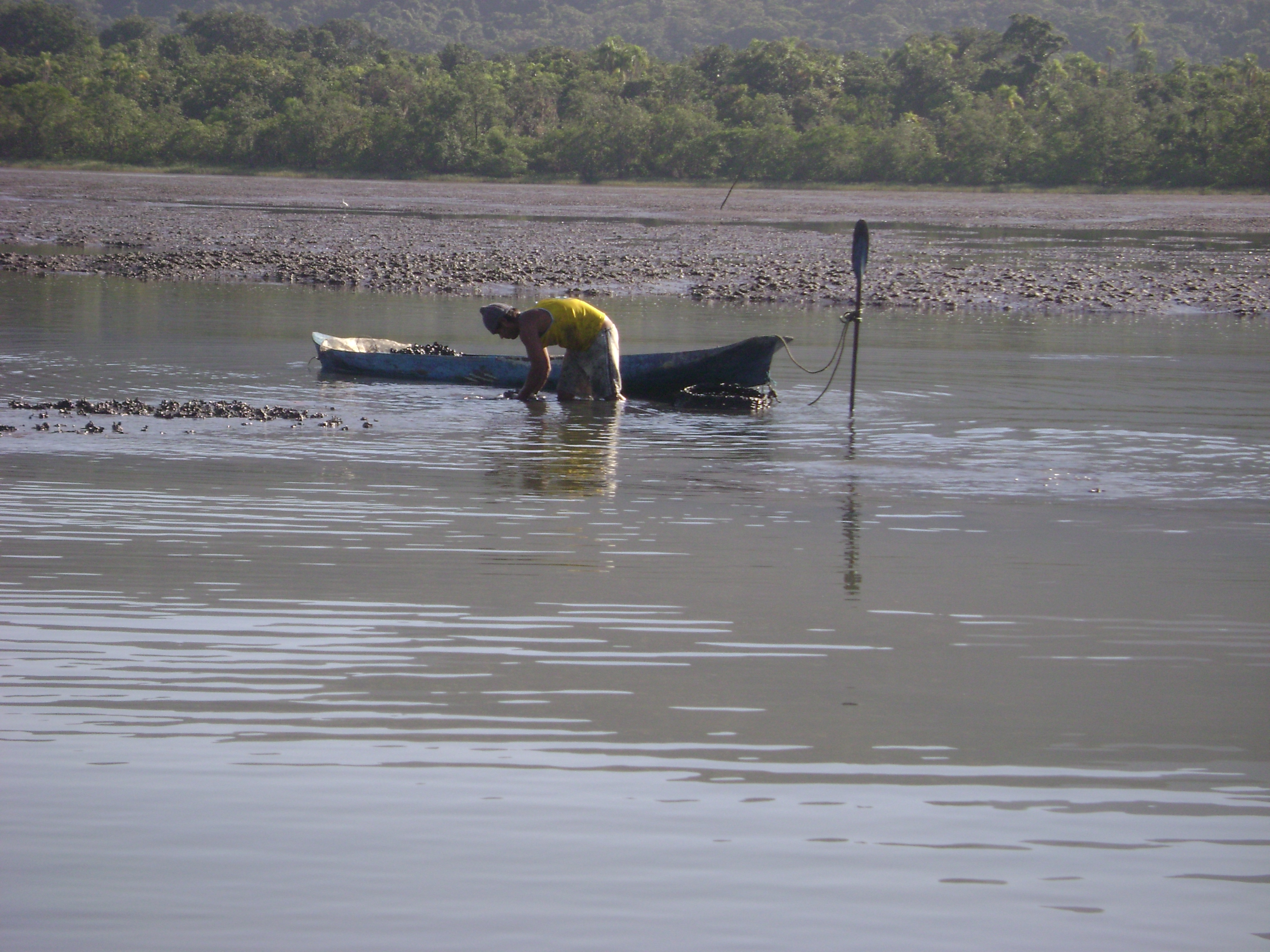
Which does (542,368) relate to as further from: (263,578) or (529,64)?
(529,64)

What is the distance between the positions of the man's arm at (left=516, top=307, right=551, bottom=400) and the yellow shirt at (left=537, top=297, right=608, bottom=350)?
0.09 metres

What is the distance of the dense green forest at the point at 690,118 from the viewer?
229 feet

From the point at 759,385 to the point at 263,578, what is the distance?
7921 mm

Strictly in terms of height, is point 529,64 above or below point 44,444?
above

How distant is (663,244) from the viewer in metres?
35.6

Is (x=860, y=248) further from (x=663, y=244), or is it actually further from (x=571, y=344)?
(x=663, y=244)

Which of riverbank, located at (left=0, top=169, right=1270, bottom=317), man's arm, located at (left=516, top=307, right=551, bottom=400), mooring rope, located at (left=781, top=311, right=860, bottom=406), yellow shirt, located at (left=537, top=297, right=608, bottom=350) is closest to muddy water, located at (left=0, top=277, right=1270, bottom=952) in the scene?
mooring rope, located at (left=781, top=311, right=860, bottom=406)

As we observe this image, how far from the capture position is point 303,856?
3930 millimetres

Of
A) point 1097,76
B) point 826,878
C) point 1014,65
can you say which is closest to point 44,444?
point 826,878

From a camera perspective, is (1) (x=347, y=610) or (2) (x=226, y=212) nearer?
(1) (x=347, y=610)

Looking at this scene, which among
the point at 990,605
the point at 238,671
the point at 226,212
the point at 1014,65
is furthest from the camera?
the point at 1014,65

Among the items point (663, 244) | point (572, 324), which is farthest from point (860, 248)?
point (663, 244)

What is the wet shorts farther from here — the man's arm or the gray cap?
the gray cap

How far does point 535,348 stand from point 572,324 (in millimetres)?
484
